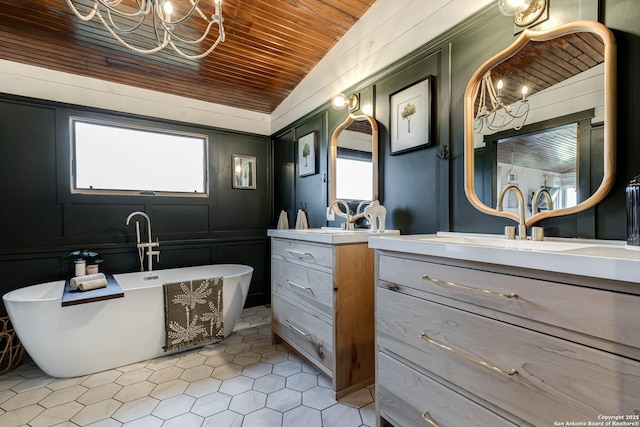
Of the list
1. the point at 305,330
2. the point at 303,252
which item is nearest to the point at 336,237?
the point at 303,252

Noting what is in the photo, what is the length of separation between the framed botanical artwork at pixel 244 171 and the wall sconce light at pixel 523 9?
2921 mm

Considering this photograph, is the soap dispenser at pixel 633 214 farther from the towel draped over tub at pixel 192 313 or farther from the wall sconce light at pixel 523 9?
the towel draped over tub at pixel 192 313

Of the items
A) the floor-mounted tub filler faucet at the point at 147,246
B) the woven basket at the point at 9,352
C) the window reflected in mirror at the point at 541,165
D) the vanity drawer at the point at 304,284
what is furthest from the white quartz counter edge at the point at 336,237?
the woven basket at the point at 9,352

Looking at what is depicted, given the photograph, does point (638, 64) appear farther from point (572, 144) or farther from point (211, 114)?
point (211, 114)

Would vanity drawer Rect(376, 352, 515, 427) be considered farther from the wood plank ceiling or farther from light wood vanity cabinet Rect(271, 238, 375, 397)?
the wood plank ceiling

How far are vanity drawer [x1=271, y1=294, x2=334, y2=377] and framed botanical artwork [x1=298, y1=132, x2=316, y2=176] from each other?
1359mm

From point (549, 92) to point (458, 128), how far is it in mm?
442

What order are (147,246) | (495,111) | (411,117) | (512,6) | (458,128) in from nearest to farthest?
1. (512,6)
2. (495,111)
3. (458,128)
4. (411,117)
5. (147,246)

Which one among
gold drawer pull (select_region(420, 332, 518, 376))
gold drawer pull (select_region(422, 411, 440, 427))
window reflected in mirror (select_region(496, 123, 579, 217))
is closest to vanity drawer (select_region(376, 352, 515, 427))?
gold drawer pull (select_region(422, 411, 440, 427))

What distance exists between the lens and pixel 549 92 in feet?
4.31

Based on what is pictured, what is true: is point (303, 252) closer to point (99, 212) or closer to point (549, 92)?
point (549, 92)

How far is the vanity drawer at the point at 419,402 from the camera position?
100cm

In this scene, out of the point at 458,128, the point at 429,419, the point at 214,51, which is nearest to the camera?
the point at 429,419

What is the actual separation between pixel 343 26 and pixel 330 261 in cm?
205
